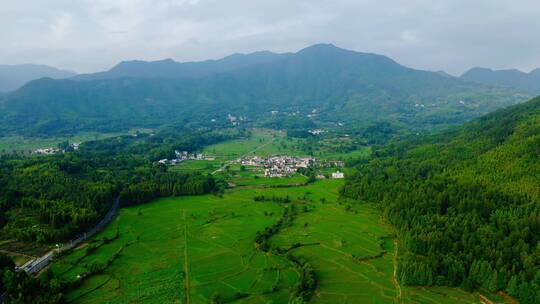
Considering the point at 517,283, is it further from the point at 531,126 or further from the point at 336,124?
the point at 336,124

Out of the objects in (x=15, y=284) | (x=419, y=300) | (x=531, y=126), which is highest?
(x=531, y=126)

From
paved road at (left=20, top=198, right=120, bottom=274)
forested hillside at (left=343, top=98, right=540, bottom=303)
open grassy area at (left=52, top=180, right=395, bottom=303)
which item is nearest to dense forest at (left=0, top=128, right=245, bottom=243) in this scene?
paved road at (left=20, top=198, right=120, bottom=274)

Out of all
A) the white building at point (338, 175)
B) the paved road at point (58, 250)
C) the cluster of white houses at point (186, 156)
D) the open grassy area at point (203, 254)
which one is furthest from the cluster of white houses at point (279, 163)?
the paved road at point (58, 250)

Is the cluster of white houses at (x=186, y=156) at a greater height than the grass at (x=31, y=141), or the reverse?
the grass at (x=31, y=141)

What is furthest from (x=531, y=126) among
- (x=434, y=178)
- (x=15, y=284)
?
(x=15, y=284)

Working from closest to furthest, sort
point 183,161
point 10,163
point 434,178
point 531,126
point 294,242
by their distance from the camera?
point 294,242
point 434,178
point 531,126
point 10,163
point 183,161

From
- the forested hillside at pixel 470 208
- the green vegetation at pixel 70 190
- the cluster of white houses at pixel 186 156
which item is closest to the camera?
the forested hillside at pixel 470 208

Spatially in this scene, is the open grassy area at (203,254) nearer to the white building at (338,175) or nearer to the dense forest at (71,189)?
the dense forest at (71,189)
